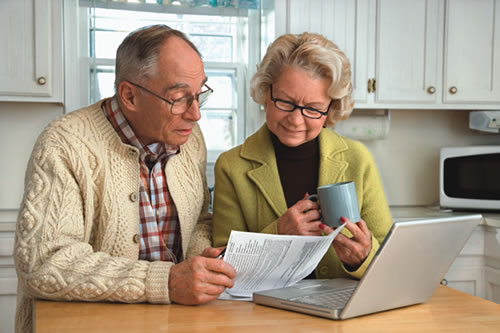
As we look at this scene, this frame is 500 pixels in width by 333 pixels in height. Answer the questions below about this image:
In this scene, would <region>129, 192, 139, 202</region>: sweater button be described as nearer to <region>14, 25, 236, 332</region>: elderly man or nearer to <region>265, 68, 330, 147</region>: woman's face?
<region>14, 25, 236, 332</region>: elderly man

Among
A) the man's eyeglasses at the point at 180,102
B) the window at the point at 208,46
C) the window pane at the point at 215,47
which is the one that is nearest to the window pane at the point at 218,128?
the window at the point at 208,46

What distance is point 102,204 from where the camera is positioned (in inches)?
54.2

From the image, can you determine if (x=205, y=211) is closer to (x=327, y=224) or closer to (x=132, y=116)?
(x=132, y=116)

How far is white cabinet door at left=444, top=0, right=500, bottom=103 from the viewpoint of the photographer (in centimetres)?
297

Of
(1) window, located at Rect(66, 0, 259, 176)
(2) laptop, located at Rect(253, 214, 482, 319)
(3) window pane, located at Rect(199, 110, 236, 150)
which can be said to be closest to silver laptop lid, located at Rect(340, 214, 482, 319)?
(2) laptop, located at Rect(253, 214, 482, 319)

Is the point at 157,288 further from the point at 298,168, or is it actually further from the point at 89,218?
the point at 298,168

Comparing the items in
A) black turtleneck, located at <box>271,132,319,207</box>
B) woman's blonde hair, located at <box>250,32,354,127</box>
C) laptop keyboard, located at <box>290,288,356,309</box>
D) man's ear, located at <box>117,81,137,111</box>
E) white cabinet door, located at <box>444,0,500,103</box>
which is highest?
white cabinet door, located at <box>444,0,500,103</box>

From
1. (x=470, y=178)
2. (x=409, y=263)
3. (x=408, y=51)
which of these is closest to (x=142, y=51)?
(x=409, y=263)

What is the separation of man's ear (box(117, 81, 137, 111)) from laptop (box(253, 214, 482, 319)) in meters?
0.61

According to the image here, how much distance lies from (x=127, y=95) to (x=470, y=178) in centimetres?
208

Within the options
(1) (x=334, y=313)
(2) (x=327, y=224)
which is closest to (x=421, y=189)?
(2) (x=327, y=224)

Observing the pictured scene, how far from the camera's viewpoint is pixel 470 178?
2949mm

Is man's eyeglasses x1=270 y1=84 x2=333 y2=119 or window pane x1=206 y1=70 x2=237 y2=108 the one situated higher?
window pane x1=206 y1=70 x2=237 y2=108

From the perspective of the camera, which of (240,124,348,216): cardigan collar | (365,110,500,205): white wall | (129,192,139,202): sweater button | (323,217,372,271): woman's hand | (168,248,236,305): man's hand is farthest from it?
(365,110,500,205): white wall
